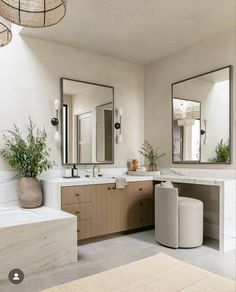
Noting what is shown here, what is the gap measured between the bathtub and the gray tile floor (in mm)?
99

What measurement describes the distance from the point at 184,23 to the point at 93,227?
2807 millimetres

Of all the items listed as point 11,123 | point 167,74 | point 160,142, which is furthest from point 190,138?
point 11,123

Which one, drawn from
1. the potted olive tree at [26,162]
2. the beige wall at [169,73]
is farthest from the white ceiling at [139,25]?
the potted olive tree at [26,162]

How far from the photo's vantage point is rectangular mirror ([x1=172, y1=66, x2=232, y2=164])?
3.39 m

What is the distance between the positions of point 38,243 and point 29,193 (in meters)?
0.82

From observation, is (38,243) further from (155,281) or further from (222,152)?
(222,152)

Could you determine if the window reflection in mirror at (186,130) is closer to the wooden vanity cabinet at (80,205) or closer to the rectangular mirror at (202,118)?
the rectangular mirror at (202,118)

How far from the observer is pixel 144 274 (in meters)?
2.09

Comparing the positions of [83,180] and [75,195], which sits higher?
[83,180]

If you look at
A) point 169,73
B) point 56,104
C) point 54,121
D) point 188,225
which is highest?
point 169,73

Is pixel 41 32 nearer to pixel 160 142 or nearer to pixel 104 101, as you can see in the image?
pixel 104 101

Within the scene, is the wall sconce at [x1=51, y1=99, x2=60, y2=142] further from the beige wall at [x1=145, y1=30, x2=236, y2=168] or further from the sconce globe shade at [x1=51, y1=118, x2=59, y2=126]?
the beige wall at [x1=145, y1=30, x2=236, y2=168]

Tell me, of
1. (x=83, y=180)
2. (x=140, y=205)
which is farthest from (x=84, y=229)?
(x=140, y=205)

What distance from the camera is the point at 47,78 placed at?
366cm
